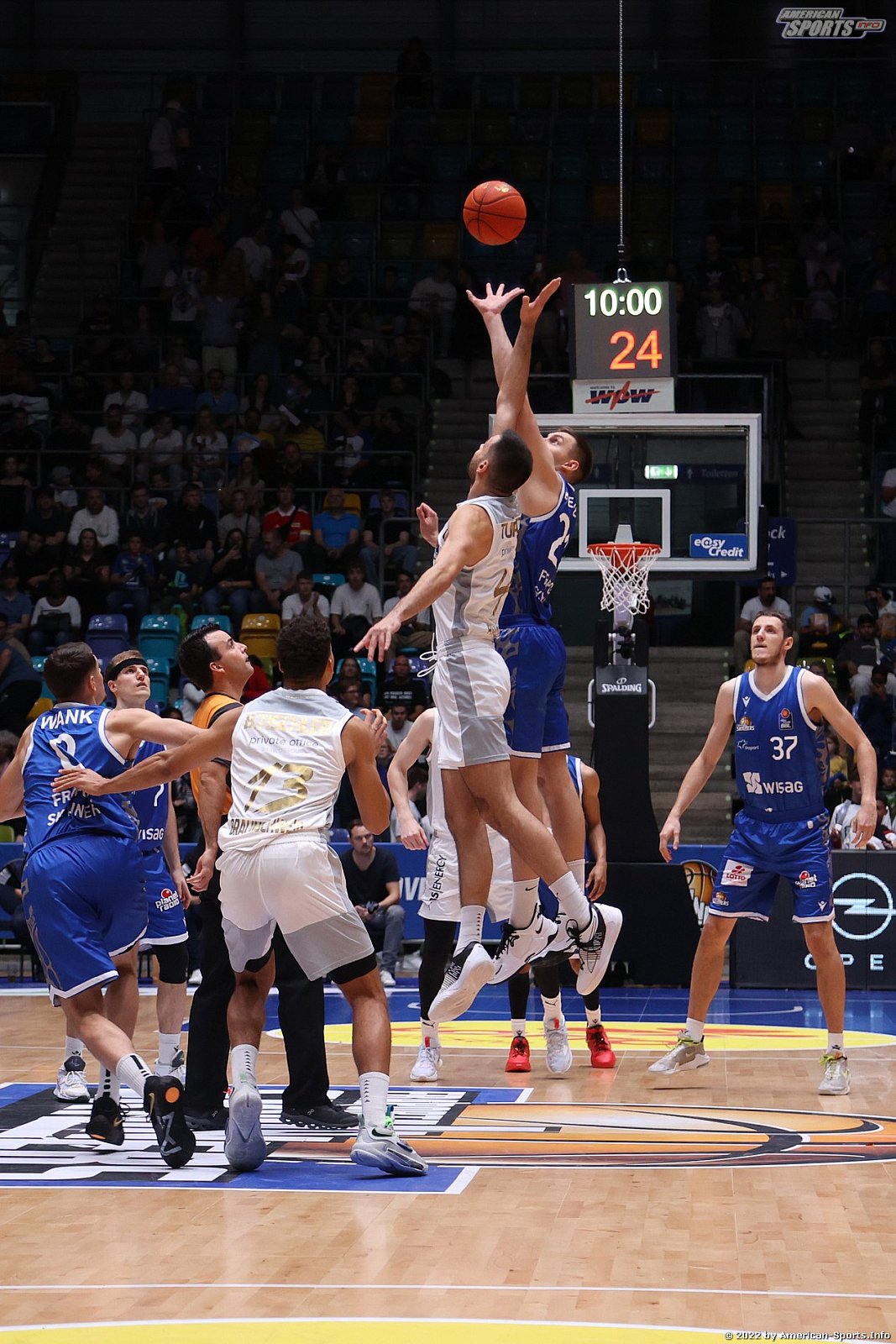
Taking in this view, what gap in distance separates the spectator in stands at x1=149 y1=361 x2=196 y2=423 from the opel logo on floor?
10396mm

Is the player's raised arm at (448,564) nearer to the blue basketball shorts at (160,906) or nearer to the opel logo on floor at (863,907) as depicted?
the blue basketball shorts at (160,906)

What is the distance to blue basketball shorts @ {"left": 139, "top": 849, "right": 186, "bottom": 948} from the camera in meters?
7.97

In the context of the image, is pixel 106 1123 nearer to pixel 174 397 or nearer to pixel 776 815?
pixel 776 815

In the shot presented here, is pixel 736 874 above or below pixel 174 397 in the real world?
below

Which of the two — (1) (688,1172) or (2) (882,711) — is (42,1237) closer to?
(1) (688,1172)

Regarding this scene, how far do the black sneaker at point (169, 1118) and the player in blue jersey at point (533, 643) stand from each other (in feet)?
5.13

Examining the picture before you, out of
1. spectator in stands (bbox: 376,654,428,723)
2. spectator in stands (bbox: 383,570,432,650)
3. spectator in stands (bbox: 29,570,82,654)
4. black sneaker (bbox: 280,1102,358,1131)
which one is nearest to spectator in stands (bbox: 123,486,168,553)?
spectator in stands (bbox: 29,570,82,654)

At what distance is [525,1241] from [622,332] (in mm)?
9055

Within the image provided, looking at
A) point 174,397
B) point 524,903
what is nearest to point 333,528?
point 174,397

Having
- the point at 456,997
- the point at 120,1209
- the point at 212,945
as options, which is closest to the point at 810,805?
the point at 456,997

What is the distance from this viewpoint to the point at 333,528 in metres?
18.3

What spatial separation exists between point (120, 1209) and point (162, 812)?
2.99m

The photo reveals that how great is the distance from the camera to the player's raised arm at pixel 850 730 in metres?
8.05

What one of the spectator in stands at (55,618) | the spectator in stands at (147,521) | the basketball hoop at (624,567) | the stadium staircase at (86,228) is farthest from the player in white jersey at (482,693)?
the stadium staircase at (86,228)
